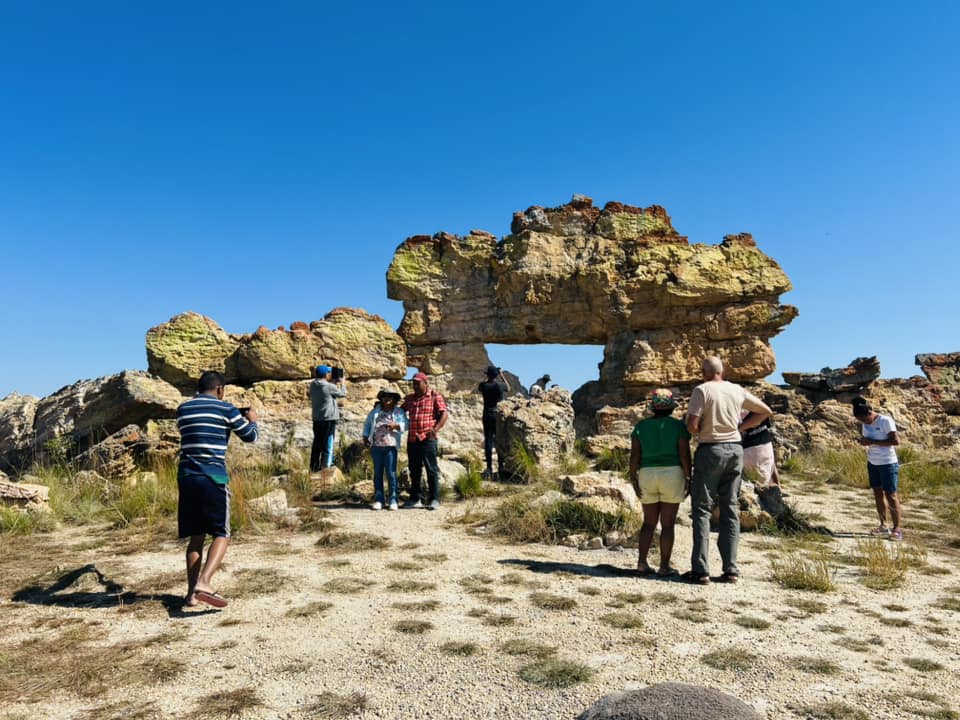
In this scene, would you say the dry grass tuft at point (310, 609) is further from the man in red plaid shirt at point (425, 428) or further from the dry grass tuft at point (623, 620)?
the man in red plaid shirt at point (425, 428)

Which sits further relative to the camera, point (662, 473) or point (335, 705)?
point (662, 473)

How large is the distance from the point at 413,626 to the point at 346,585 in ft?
3.80

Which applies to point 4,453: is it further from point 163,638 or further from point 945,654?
point 945,654

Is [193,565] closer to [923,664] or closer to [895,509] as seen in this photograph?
[923,664]

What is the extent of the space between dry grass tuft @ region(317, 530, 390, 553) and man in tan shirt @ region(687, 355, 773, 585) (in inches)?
123

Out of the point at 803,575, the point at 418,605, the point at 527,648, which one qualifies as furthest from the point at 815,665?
the point at 418,605

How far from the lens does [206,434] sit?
4.80 meters

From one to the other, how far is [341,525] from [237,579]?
2042mm

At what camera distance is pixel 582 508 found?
7168 mm

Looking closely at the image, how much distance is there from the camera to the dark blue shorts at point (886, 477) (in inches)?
289

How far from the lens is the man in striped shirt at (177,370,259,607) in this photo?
15.5 ft

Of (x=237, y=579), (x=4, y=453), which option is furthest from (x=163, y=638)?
(x=4, y=453)

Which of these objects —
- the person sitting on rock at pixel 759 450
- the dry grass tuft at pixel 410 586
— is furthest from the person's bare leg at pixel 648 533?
the person sitting on rock at pixel 759 450

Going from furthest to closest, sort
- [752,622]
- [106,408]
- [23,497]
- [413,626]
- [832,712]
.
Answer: [106,408]
[23,497]
[752,622]
[413,626]
[832,712]
